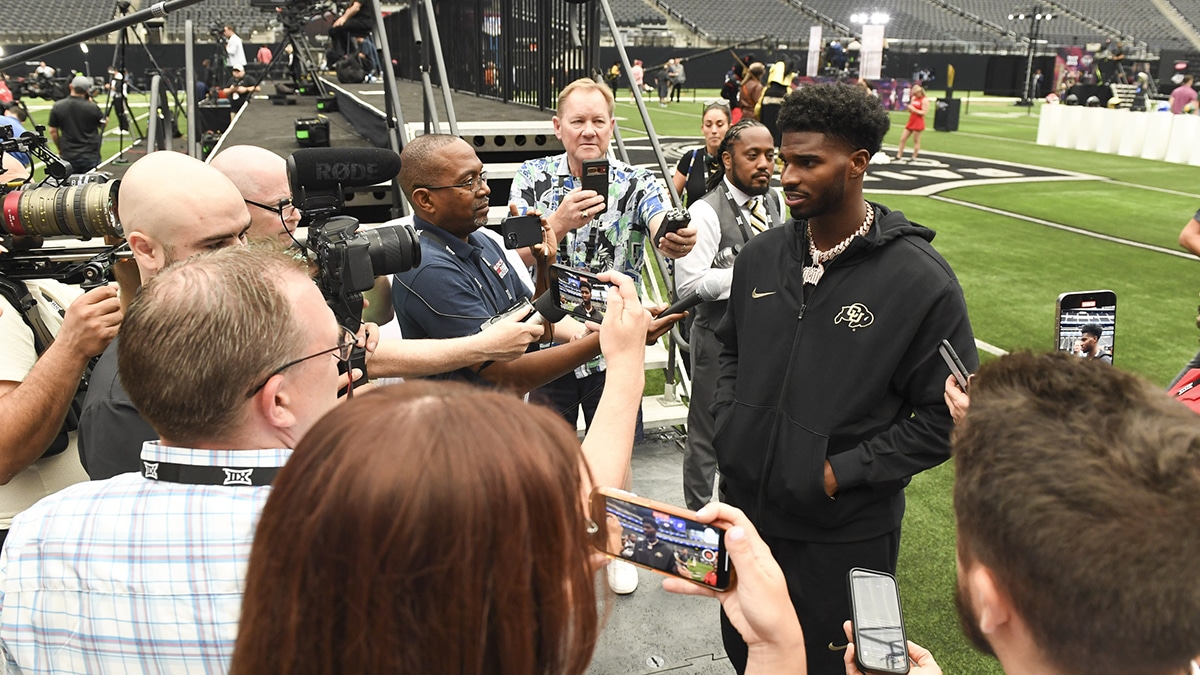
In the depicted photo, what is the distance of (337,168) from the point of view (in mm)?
2289

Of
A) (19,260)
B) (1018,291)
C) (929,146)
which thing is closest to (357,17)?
(1018,291)

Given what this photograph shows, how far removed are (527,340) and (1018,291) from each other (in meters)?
7.33

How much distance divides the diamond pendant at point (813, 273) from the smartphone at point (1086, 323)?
2.24 ft

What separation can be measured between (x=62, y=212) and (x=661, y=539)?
2146 mm

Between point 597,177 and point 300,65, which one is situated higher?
point 300,65

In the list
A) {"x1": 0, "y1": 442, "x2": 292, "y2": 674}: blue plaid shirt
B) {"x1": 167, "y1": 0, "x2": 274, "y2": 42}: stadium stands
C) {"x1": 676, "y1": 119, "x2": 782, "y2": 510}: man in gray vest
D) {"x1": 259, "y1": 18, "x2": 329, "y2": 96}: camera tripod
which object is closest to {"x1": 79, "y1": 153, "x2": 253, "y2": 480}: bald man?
{"x1": 0, "y1": 442, "x2": 292, "y2": 674}: blue plaid shirt

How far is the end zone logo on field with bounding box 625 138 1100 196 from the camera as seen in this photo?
1427 centimetres

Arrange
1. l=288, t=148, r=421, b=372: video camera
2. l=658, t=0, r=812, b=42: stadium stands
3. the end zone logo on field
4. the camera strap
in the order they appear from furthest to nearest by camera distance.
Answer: l=658, t=0, r=812, b=42: stadium stands → the end zone logo on field → l=288, t=148, r=421, b=372: video camera → the camera strap

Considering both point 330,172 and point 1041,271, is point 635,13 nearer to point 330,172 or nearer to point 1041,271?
point 1041,271

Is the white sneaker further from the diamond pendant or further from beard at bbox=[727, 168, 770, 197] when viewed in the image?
beard at bbox=[727, 168, 770, 197]

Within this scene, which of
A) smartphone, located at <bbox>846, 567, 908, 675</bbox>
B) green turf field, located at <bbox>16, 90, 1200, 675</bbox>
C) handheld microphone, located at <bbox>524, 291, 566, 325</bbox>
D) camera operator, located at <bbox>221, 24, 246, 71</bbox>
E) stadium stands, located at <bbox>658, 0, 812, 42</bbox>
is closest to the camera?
smartphone, located at <bbox>846, 567, 908, 675</bbox>

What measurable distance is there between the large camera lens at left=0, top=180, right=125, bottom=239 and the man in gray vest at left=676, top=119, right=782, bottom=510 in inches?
87.5

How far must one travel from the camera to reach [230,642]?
1149 millimetres

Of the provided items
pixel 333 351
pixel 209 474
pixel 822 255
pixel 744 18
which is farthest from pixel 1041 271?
pixel 744 18
